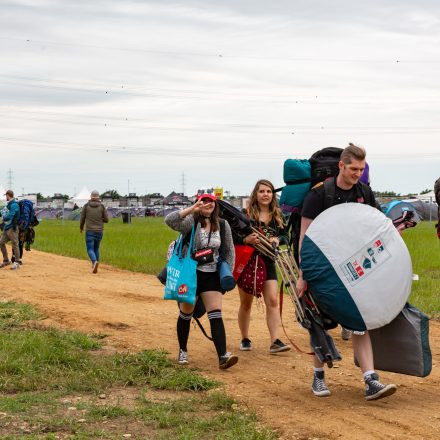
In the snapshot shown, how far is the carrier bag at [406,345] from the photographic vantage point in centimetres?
720

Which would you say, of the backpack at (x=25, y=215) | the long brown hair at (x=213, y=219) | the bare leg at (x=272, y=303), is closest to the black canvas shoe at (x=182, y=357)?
the bare leg at (x=272, y=303)

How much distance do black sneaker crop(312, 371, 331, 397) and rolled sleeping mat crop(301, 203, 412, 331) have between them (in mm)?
648

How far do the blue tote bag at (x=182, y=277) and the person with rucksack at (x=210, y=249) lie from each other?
90mm

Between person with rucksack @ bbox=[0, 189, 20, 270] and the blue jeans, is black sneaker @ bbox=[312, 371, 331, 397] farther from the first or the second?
person with rucksack @ bbox=[0, 189, 20, 270]

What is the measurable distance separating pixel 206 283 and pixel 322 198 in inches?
75.7

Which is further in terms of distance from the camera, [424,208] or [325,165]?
[424,208]

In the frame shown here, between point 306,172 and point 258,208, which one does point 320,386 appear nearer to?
point 306,172

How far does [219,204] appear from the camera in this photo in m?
9.04

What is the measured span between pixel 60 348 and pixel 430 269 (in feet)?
41.9

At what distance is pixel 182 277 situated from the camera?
869 cm

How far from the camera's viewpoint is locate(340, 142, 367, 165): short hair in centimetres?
707

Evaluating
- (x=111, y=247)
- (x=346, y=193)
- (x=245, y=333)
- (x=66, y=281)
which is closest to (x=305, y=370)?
(x=245, y=333)

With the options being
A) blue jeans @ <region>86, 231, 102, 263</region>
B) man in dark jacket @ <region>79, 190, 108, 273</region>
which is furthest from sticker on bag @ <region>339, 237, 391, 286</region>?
man in dark jacket @ <region>79, 190, 108, 273</region>

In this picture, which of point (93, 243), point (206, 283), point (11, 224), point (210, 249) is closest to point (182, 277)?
point (206, 283)
